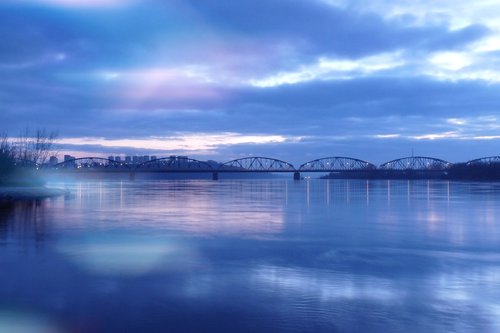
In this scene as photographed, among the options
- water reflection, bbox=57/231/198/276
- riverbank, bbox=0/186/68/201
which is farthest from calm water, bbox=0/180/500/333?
riverbank, bbox=0/186/68/201

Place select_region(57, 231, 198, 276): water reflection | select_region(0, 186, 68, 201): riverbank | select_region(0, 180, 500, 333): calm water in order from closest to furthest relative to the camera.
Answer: select_region(0, 180, 500, 333): calm water, select_region(57, 231, 198, 276): water reflection, select_region(0, 186, 68, 201): riverbank

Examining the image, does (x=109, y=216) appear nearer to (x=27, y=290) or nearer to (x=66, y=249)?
(x=66, y=249)

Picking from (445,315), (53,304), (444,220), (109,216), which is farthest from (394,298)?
(109,216)

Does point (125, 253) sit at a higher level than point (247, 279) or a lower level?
higher

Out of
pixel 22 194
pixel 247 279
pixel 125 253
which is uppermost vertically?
pixel 22 194

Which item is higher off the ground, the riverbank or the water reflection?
the riverbank

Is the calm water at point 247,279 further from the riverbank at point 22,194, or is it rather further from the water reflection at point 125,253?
the riverbank at point 22,194

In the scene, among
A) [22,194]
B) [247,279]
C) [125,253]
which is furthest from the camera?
[22,194]

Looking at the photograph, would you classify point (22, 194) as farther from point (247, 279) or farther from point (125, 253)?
point (247, 279)

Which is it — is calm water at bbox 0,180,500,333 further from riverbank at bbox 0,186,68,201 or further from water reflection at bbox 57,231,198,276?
riverbank at bbox 0,186,68,201

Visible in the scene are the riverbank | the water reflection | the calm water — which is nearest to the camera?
the calm water

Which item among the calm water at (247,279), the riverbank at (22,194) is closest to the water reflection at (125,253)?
the calm water at (247,279)

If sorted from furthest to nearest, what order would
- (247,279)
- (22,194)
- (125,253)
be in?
(22,194) < (125,253) < (247,279)

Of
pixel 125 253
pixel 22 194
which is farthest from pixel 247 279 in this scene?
pixel 22 194
